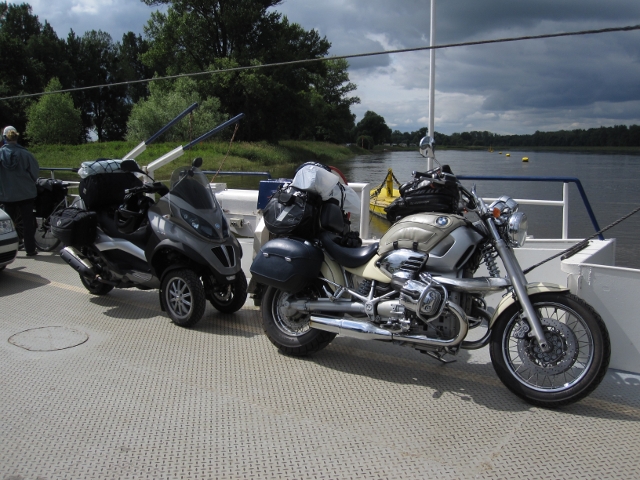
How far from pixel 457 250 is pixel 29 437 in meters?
2.94

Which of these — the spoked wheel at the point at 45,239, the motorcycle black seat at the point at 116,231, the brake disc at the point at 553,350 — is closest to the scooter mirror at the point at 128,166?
the motorcycle black seat at the point at 116,231

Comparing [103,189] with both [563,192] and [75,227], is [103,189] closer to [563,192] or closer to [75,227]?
[75,227]

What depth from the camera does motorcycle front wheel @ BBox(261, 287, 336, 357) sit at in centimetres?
465

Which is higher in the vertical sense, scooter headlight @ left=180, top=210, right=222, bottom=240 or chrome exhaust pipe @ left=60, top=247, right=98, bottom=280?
scooter headlight @ left=180, top=210, right=222, bottom=240

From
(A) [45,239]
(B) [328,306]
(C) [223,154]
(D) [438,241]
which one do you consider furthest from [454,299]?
(C) [223,154]

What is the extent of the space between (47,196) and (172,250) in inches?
177

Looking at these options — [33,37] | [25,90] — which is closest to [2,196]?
[25,90]

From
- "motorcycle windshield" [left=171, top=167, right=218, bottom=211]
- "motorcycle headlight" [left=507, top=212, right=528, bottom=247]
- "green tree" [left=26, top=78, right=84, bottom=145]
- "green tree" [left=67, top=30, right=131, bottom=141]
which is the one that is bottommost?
"motorcycle headlight" [left=507, top=212, right=528, bottom=247]

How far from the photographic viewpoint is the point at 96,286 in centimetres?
647

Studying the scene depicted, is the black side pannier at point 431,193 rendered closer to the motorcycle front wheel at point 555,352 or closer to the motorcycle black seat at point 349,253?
the motorcycle black seat at point 349,253

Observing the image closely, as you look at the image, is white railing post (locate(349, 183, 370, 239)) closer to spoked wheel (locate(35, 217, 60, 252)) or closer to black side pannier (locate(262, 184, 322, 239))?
black side pannier (locate(262, 184, 322, 239))

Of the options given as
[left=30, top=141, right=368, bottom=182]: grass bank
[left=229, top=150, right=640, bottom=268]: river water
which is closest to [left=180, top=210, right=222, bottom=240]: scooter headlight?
[left=229, top=150, right=640, bottom=268]: river water

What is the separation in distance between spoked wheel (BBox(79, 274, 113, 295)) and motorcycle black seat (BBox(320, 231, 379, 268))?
3070mm

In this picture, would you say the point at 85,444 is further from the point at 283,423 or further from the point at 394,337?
the point at 394,337
